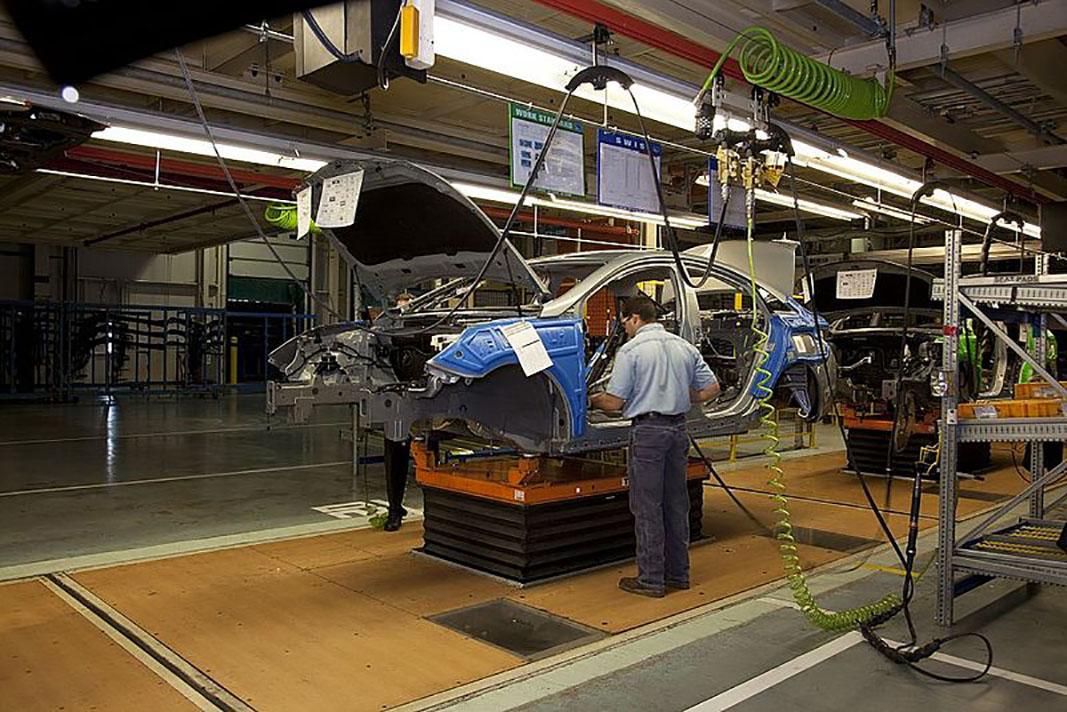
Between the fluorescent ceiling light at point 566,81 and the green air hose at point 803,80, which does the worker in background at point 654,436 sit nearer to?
the green air hose at point 803,80

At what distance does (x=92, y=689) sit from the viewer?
134 inches

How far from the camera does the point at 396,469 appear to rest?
610 centimetres

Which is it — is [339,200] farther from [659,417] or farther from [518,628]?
[518,628]

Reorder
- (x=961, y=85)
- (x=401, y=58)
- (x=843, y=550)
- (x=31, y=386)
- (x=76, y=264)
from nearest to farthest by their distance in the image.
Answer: (x=401, y=58), (x=843, y=550), (x=961, y=85), (x=31, y=386), (x=76, y=264)

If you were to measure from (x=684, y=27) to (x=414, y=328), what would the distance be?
2.27 m

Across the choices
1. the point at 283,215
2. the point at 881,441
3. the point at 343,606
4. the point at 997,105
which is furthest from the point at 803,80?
the point at 283,215

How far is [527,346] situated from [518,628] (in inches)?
54.1

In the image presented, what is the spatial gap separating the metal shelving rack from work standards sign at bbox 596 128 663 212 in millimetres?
2575

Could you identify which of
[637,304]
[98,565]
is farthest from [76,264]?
[637,304]

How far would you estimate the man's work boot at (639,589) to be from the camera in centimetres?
464

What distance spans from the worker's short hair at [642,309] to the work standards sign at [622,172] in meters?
1.68

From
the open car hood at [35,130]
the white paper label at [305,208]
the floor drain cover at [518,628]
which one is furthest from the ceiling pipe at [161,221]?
the floor drain cover at [518,628]

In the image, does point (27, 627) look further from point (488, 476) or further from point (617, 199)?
point (617, 199)

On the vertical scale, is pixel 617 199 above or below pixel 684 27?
below
